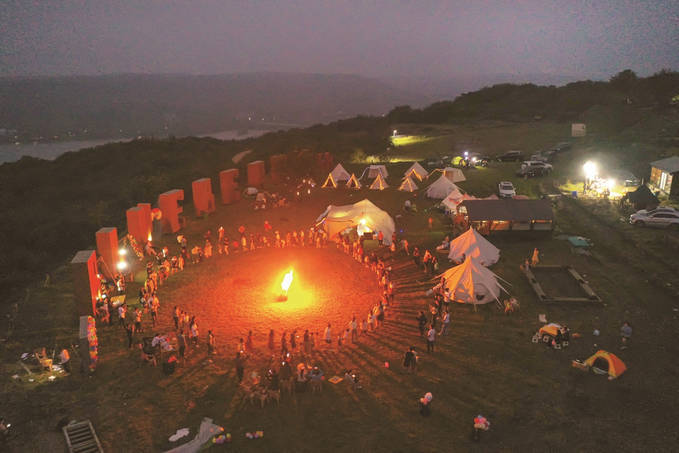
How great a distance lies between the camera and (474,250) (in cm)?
2206

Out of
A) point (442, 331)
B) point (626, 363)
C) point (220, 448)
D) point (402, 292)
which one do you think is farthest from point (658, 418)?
point (220, 448)

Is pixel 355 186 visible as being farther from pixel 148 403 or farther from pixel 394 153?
pixel 148 403

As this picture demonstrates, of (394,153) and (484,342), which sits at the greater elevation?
(394,153)

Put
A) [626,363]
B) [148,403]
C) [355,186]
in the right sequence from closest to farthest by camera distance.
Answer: [148,403] < [626,363] < [355,186]

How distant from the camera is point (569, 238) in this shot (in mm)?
24391

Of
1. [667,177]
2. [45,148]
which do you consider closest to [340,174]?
[667,177]

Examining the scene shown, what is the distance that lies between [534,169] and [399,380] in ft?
94.9

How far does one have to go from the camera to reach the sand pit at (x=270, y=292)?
1755 cm

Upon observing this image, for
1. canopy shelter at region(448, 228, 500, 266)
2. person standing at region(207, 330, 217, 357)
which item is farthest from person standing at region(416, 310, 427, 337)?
person standing at region(207, 330, 217, 357)

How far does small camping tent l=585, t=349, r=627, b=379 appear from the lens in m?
13.7

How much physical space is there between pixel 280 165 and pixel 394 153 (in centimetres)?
1489

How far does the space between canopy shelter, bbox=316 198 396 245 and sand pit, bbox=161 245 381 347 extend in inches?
62.5

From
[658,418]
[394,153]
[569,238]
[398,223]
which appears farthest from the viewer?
[394,153]

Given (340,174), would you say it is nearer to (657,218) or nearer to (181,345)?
(657,218)
